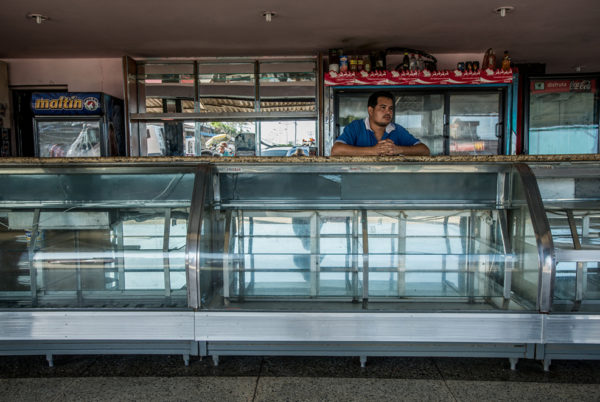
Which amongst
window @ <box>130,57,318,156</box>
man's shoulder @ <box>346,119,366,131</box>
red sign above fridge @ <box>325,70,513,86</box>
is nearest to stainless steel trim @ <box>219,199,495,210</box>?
man's shoulder @ <box>346,119,366,131</box>

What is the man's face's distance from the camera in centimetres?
297

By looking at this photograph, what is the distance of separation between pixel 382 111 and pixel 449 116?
8.32 ft

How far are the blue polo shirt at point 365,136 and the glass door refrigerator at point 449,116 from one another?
2062 mm

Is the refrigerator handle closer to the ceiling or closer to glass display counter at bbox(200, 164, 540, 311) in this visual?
the ceiling

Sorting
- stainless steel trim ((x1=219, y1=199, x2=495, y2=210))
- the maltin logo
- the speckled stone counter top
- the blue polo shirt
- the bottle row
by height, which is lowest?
stainless steel trim ((x1=219, y1=199, x2=495, y2=210))

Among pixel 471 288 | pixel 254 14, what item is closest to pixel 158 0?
pixel 254 14

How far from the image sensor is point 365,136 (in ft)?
10.2

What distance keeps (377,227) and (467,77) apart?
3270mm

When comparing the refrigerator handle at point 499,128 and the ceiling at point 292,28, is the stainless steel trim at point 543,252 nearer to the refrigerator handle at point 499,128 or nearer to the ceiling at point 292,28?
the ceiling at point 292,28

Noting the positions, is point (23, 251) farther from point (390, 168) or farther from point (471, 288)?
point (471, 288)

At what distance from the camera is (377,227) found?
2.45 meters

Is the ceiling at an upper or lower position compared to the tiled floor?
upper

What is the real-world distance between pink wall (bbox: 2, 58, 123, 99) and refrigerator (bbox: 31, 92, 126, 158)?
0.60 meters

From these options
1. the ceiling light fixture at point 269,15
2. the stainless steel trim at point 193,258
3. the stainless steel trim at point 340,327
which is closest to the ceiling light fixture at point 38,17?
the ceiling light fixture at point 269,15
